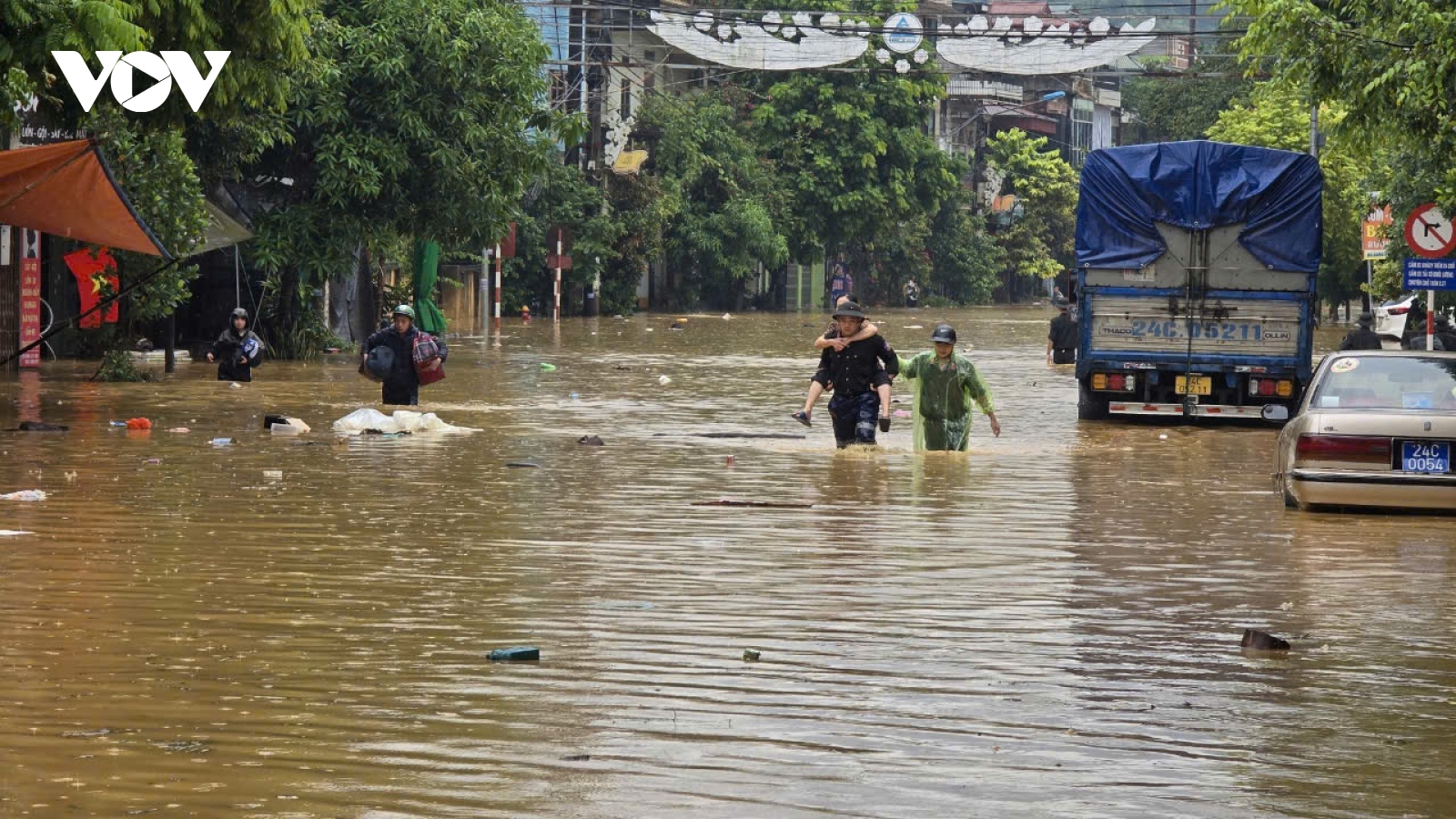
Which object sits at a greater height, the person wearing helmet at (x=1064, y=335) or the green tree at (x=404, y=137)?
the green tree at (x=404, y=137)

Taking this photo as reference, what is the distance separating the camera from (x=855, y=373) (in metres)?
17.7

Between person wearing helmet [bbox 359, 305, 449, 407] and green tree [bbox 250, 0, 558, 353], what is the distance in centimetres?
980

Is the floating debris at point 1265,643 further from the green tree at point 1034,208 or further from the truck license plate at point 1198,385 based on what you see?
the green tree at point 1034,208

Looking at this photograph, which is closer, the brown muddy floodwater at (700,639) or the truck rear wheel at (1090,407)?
the brown muddy floodwater at (700,639)

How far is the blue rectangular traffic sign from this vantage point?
23719 mm

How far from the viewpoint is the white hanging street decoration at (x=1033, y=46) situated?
64.5 meters

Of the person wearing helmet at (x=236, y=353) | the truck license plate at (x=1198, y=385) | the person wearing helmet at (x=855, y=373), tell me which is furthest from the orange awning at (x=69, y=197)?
the truck license plate at (x=1198, y=385)

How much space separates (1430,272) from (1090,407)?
12.7 feet

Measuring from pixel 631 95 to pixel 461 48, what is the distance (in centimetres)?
3877

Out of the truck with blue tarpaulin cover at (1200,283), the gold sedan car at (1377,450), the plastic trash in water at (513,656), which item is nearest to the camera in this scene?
the plastic trash in water at (513,656)

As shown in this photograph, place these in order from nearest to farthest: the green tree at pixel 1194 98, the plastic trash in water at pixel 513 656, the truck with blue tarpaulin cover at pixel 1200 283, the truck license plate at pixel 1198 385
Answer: the plastic trash in water at pixel 513 656, the truck with blue tarpaulin cover at pixel 1200 283, the truck license plate at pixel 1198 385, the green tree at pixel 1194 98

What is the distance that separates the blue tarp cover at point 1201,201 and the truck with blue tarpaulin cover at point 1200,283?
1 cm

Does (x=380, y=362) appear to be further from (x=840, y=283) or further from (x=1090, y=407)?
(x=840, y=283)

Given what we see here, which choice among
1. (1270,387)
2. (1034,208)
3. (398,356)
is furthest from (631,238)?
(1034,208)
